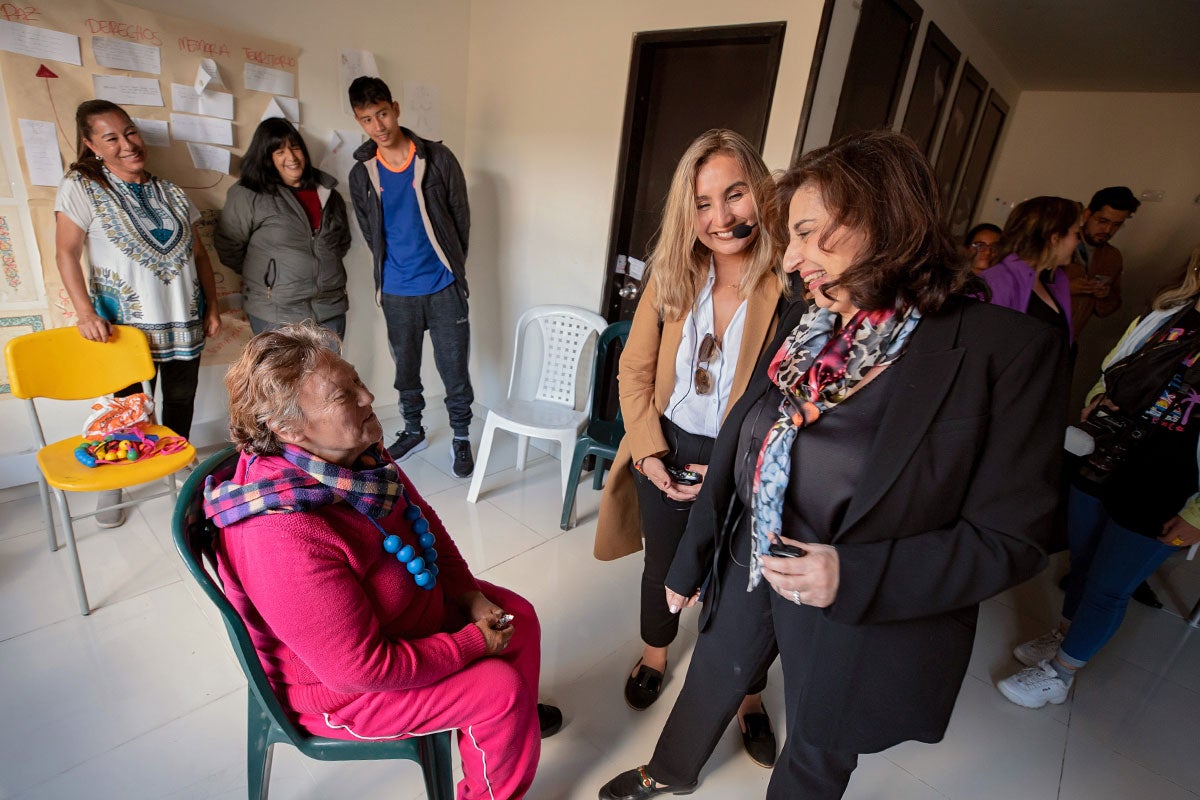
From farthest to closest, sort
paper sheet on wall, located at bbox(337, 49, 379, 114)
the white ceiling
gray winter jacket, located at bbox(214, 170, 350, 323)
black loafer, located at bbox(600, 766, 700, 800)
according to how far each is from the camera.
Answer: paper sheet on wall, located at bbox(337, 49, 379, 114) < the white ceiling < gray winter jacket, located at bbox(214, 170, 350, 323) < black loafer, located at bbox(600, 766, 700, 800)

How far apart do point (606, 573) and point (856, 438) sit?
1680 mm

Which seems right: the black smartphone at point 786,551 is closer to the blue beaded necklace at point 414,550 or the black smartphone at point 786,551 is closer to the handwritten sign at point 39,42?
the blue beaded necklace at point 414,550

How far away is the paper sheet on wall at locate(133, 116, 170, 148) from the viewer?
231cm

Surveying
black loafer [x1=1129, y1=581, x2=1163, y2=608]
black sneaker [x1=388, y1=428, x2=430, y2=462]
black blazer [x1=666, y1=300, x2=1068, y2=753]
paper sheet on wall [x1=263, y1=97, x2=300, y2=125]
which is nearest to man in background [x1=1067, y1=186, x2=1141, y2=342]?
black loafer [x1=1129, y1=581, x2=1163, y2=608]

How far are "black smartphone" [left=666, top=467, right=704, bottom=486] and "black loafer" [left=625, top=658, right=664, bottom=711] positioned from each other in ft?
2.35

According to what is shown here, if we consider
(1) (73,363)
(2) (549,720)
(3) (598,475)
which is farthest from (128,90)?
(2) (549,720)

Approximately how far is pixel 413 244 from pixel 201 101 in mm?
996

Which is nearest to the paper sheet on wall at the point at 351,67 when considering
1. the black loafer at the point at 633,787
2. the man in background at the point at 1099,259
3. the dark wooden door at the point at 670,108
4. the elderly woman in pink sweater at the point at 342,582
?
Result: the dark wooden door at the point at 670,108

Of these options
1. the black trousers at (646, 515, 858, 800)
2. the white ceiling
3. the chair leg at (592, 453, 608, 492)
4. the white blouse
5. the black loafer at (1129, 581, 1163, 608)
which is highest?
the white ceiling

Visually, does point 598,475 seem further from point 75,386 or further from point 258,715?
point 75,386

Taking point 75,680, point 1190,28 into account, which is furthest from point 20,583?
point 1190,28

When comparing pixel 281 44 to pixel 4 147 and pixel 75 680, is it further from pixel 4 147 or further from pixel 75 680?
pixel 75 680

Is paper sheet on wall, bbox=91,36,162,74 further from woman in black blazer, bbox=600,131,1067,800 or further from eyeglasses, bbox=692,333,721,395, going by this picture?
woman in black blazer, bbox=600,131,1067,800

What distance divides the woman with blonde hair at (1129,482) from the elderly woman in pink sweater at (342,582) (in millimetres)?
1856
